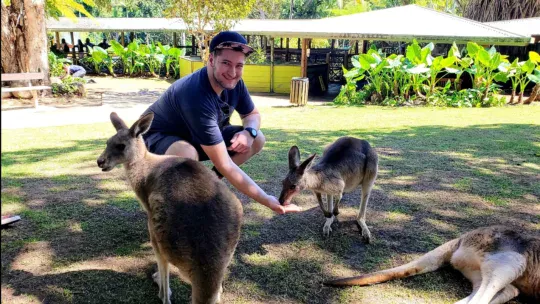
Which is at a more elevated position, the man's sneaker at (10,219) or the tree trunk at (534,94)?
the tree trunk at (534,94)

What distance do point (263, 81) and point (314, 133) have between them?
8932 millimetres

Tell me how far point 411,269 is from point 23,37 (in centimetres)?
1025

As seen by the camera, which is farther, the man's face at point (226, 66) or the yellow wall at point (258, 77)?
the yellow wall at point (258, 77)

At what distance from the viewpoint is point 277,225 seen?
3.20 meters

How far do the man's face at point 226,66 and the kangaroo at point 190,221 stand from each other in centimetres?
65

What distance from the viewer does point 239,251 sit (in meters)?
2.78

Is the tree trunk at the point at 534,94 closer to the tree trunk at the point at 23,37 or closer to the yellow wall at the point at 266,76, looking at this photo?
the yellow wall at the point at 266,76

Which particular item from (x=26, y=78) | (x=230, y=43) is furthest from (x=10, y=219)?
(x=26, y=78)

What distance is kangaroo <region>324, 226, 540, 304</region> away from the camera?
224cm

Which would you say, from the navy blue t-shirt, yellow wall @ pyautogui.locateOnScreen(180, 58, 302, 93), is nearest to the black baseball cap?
the navy blue t-shirt

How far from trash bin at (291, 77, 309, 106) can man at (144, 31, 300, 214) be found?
8.63 meters

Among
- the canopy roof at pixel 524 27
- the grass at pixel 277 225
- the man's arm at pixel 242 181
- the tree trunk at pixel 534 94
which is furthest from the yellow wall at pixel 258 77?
the man's arm at pixel 242 181

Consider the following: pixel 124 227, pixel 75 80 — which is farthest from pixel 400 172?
pixel 75 80

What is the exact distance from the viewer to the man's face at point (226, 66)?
8.63 ft
